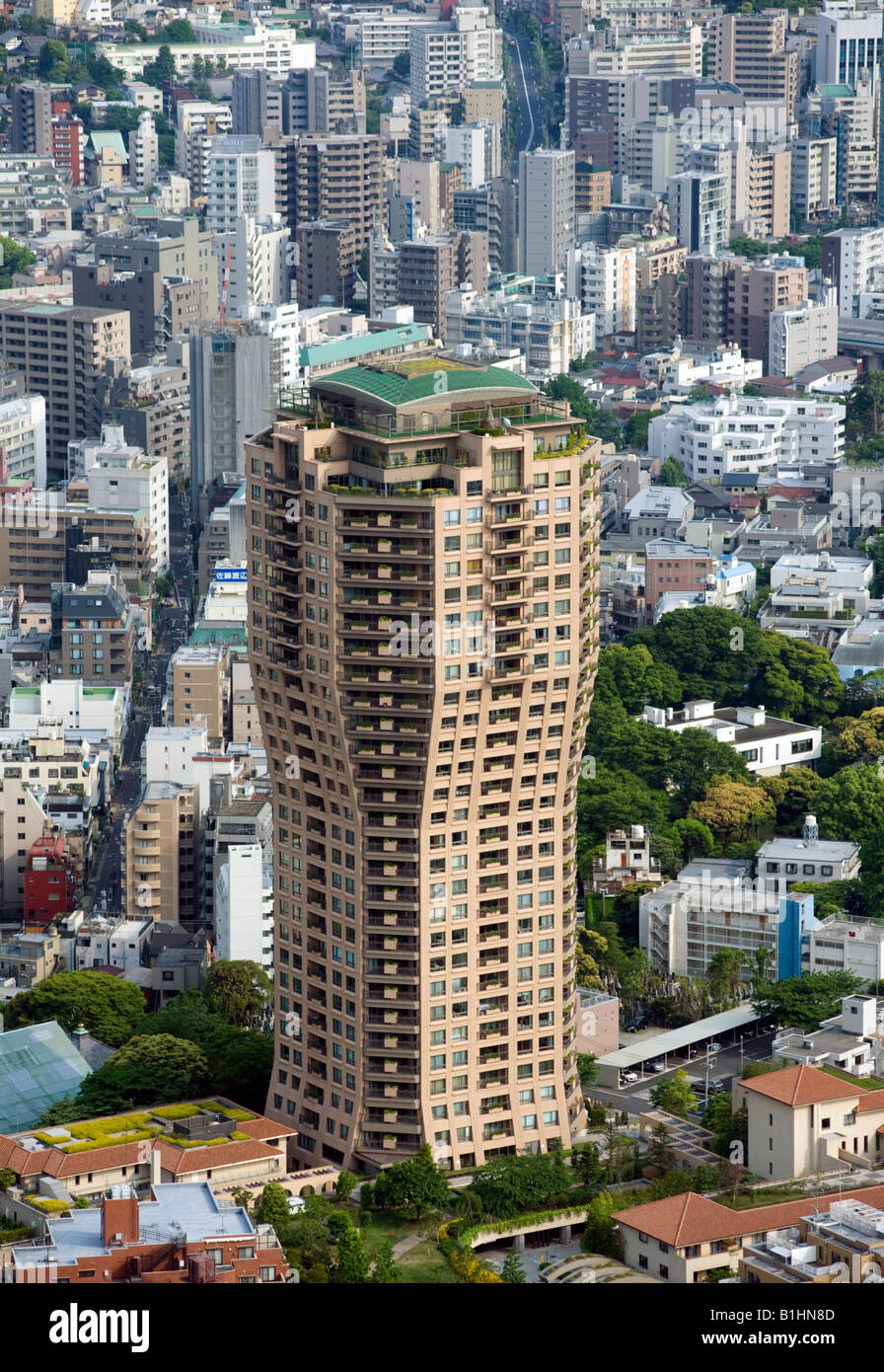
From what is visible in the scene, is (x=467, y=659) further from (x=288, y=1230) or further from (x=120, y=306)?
(x=120, y=306)

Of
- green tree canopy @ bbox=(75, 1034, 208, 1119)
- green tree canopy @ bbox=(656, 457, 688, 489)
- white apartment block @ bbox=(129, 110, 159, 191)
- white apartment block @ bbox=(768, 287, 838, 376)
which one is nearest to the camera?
green tree canopy @ bbox=(75, 1034, 208, 1119)

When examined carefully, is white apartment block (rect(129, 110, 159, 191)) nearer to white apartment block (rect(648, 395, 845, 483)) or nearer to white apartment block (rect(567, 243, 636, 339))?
white apartment block (rect(567, 243, 636, 339))

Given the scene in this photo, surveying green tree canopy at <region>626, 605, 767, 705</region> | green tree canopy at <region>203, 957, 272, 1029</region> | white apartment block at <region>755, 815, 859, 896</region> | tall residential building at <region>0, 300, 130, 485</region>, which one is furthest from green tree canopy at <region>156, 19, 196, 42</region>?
green tree canopy at <region>203, 957, 272, 1029</region>

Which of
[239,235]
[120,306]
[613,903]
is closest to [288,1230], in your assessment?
[613,903]

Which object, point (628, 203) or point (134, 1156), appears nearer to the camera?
point (134, 1156)

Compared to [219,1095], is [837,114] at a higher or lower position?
higher

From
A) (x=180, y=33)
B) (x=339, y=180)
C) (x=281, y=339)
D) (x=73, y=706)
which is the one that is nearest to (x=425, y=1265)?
(x=73, y=706)

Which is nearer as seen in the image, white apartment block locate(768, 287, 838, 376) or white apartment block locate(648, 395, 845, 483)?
white apartment block locate(648, 395, 845, 483)
